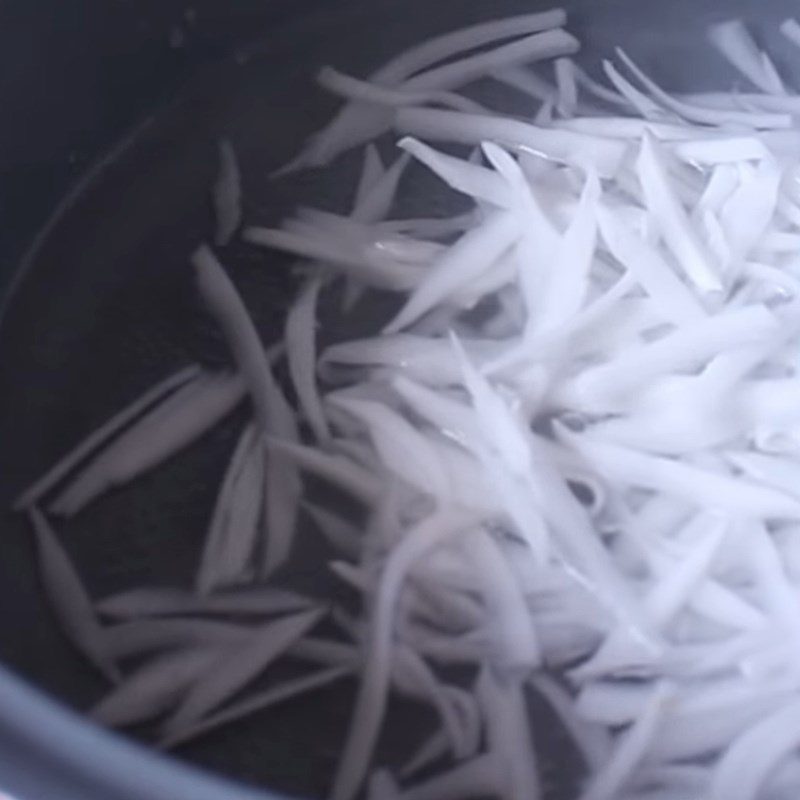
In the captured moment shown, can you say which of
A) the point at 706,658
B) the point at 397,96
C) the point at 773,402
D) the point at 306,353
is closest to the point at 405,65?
the point at 397,96

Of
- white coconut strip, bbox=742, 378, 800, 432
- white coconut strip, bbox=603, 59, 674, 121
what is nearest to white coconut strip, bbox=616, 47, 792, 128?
white coconut strip, bbox=603, 59, 674, 121

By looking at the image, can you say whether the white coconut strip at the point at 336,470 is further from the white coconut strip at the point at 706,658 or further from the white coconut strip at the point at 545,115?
the white coconut strip at the point at 545,115

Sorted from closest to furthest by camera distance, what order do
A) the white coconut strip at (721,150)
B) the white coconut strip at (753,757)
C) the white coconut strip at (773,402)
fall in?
the white coconut strip at (753,757) → the white coconut strip at (773,402) → the white coconut strip at (721,150)

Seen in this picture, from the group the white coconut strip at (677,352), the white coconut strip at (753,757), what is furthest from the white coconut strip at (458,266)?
the white coconut strip at (753,757)

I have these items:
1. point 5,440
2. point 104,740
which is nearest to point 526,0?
point 5,440

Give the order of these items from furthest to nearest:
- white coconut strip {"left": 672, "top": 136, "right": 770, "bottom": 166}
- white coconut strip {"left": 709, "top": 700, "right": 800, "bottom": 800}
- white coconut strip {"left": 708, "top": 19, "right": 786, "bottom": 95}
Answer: white coconut strip {"left": 708, "top": 19, "right": 786, "bottom": 95} < white coconut strip {"left": 672, "top": 136, "right": 770, "bottom": 166} < white coconut strip {"left": 709, "top": 700, "right": 800, "bottom": 800}

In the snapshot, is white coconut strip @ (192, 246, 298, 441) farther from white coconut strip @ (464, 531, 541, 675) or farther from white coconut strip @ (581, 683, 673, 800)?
white coconut strip @ (581, 683, 673, 800)
